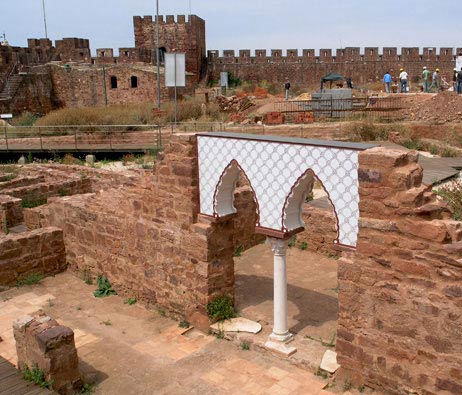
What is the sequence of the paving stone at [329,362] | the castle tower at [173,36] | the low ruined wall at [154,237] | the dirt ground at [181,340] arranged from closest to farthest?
the paving stone at [329,362] → the dirt ground at [181,340] → the low ruined wall at [154,237] → the castle tower at [173,36]

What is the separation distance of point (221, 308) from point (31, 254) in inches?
162

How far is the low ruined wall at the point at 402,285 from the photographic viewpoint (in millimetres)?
4820

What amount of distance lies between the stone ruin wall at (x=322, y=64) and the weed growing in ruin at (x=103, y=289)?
34227 millimetres

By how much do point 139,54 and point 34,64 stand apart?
7092mm

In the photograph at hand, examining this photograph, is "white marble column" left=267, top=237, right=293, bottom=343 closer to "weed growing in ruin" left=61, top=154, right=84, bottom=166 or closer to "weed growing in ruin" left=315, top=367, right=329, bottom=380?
"weed growing in ruin" left=315, top=367, right=329, bottom=380

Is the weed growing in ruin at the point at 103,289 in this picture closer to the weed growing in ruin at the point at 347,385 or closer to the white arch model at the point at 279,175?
the white arch model at the point at 279,175

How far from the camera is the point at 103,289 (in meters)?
8.84

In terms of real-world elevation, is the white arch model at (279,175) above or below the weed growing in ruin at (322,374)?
above

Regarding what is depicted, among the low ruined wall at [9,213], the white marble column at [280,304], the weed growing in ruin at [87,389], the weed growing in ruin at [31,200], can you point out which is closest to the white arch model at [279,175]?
the white marble column at [280,304]

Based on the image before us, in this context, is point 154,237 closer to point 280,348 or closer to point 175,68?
point 280,348

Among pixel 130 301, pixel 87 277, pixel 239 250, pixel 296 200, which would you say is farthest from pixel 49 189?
pixel 296 200

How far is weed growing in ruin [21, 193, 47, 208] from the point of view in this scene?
12.9 metres

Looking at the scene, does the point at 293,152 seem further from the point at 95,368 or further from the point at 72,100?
the point at 72,100

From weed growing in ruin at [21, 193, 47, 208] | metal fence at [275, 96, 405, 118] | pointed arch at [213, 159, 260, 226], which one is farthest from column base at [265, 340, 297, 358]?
metal fence at [275, 96, 405, 118]
